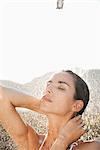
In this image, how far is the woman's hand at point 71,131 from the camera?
57.0 inches

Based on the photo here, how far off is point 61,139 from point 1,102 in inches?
12.2

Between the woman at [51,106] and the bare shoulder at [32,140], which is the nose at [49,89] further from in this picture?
the bare shoulder at [32,140]

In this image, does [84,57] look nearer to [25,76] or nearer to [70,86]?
[25,76]

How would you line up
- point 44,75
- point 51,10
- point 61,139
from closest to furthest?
point 61,139 → point 51,10 → point 44,75

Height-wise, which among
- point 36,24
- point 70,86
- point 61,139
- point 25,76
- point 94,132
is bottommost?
point 94,132

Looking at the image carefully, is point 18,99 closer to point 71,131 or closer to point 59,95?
point 59,95

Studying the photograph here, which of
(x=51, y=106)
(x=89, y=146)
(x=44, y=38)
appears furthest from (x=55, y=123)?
(x=44, y=38)

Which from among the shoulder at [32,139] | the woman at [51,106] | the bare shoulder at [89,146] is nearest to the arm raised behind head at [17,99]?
the woman at [51,106]

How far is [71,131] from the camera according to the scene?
1467mm

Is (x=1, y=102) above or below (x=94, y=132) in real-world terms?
above

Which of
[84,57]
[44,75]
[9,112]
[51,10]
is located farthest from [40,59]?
[9,112]

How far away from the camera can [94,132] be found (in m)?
6.56

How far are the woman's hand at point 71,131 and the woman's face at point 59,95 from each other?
76mm

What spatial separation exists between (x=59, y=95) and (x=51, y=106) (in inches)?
2.3
